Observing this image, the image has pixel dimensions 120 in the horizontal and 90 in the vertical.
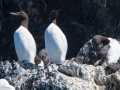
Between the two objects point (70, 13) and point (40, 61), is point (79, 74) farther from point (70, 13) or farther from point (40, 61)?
point (70, 13)

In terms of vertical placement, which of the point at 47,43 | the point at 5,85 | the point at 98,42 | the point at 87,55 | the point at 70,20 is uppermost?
the point at 70,20

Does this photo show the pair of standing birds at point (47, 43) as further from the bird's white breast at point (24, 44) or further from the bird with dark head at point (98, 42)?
the bird with dark head at point (98, 42)

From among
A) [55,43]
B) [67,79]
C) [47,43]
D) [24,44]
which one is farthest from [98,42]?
[67,79]

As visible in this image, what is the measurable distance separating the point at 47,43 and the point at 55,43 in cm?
19

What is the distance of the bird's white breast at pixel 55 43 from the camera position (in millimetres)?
12453

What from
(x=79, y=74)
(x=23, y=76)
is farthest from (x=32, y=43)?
(x=79, y=74)

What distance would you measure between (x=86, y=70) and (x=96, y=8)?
23.2 ft

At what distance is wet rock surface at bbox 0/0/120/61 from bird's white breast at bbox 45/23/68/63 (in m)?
2.99

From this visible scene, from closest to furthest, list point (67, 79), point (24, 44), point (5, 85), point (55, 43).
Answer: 1. point (67, 79)
2. point (5, 85)
3. point (55, 43)
4. point (24, 44)

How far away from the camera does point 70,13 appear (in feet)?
52.9

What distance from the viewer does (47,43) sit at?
1252 cm

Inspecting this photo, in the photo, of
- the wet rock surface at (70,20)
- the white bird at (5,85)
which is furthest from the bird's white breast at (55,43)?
the white bird at (5,85)

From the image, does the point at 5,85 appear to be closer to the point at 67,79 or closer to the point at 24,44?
the point at 67,79

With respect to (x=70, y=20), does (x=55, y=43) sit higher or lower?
lower
